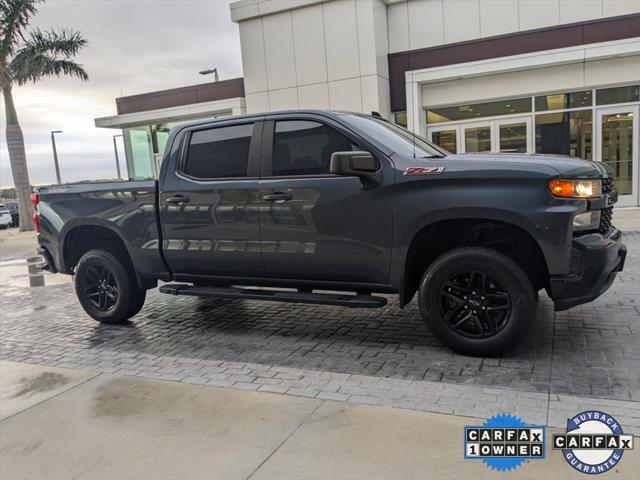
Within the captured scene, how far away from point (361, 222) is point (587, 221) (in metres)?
1.71

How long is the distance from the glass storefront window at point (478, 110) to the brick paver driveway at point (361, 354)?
8579mm

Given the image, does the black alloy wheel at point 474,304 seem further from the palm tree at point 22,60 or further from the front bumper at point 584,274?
the palm tree at point 22,60

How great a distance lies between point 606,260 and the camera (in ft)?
13.3

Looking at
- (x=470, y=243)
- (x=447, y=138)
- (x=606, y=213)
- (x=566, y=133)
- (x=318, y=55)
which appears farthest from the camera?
(x=447, y=138)

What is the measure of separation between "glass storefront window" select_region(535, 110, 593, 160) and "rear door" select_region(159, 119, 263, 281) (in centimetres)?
1143

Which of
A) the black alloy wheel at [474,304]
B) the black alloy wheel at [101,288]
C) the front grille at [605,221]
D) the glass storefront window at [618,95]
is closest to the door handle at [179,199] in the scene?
the black alloy wheel at [101,288]

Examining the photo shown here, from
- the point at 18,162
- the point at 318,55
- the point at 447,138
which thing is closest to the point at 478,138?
the point at 447,138

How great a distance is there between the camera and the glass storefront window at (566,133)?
14.0 meters

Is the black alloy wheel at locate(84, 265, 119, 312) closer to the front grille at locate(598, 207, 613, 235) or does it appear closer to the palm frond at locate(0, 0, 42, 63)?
the front grille at locate(598, 207, 613, 235)

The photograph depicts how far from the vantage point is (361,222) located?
4539 millimetres

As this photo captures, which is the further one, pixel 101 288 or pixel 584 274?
pixel 101 288

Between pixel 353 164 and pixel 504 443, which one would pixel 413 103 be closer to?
pixel 353 164

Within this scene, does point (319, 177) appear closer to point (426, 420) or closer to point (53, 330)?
point (426, 420)

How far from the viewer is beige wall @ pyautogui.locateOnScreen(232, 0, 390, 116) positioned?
→ 48.3ft
